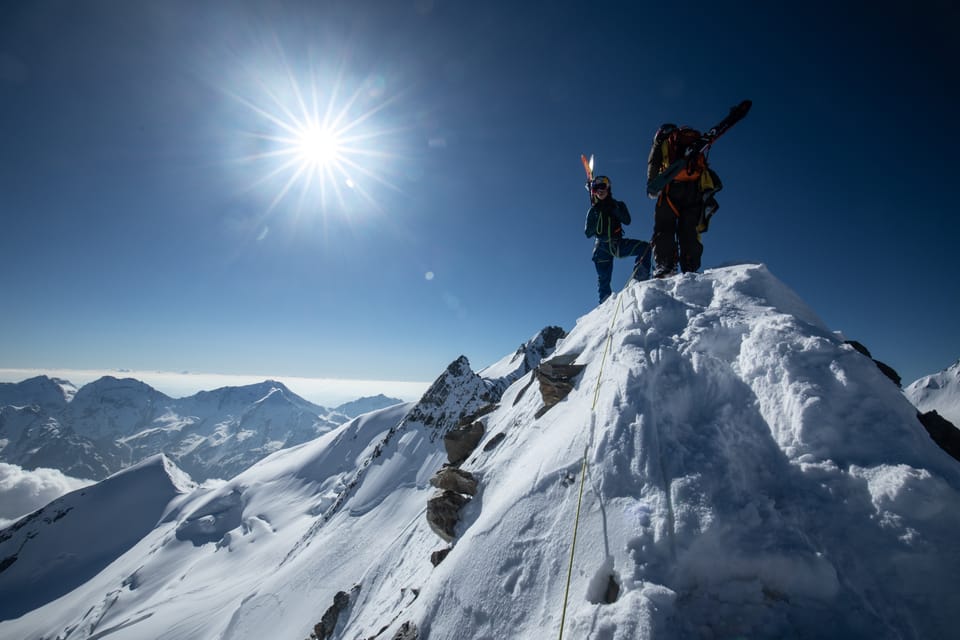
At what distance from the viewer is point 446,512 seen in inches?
326

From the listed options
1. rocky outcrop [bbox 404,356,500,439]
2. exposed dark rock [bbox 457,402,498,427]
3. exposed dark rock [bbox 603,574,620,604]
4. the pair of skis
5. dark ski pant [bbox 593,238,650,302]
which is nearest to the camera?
exposed dark rock [bbox 603,574,620,604]

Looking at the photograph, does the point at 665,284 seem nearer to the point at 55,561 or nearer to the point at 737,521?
the point at 737,521

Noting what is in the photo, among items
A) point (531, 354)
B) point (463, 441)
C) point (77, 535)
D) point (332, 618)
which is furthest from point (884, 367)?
point (77, 535)

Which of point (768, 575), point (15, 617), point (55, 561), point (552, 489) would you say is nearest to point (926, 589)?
point (768, 575)

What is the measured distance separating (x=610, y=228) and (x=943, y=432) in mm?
8184

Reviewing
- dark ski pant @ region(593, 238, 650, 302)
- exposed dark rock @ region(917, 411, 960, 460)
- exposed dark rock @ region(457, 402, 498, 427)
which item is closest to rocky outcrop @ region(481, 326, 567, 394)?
exposed dark rock @ region(457, 402, 498, 427)

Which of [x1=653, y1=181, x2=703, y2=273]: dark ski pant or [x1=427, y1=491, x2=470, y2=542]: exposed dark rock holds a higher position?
[x1=653, y1=181, x2=703, y2=273]: dark ski pant

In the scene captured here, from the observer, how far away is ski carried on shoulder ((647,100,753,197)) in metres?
7.90

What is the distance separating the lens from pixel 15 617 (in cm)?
8831

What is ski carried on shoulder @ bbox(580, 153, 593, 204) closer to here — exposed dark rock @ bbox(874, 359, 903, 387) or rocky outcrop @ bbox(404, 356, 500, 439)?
exposed dark rock @ bbox(874, 359, 903, 387)

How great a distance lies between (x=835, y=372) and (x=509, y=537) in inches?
202

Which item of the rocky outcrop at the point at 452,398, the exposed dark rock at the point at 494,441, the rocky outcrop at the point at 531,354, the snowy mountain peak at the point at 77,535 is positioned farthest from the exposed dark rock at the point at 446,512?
the snowy mountain peak at the point at 77,535

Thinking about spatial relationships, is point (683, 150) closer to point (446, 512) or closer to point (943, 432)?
point (943, 432)

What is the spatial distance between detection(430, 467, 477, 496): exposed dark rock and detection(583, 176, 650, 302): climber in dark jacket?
7621 millimetres
